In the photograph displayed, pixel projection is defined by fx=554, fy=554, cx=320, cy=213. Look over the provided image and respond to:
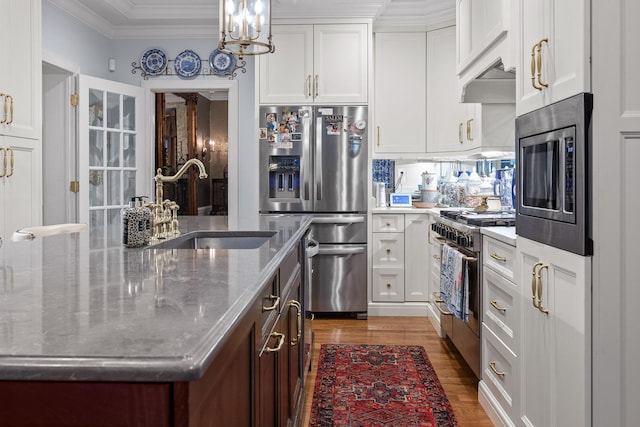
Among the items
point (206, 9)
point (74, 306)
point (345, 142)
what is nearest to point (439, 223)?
point (345, 142)

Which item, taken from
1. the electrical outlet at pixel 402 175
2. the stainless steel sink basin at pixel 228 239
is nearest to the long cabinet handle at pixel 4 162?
the stainless steel sink basin at pixel 228 239

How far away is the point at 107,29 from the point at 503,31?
399cm

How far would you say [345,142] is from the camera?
4680 millimetres

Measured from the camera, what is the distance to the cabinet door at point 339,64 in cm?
471

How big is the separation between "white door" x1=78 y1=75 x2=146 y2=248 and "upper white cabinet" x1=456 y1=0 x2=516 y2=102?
9.87 feet

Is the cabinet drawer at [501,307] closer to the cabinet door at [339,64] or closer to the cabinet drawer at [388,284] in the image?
the cabinet drawer at [388,284]

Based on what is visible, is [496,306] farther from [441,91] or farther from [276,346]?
[441,91]

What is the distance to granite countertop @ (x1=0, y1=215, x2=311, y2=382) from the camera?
0.63 meters

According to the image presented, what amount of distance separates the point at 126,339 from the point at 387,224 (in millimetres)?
4139

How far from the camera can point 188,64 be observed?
17.5 feet

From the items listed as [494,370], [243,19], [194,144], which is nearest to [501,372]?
[494,370]

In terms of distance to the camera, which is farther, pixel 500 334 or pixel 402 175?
pixel 402 175

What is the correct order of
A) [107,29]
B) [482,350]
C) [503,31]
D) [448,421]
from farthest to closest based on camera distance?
[107,29] → [482,350] → [448,421] → [503,31]

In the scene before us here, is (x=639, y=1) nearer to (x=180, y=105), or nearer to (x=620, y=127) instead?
(x=620, y=127)
